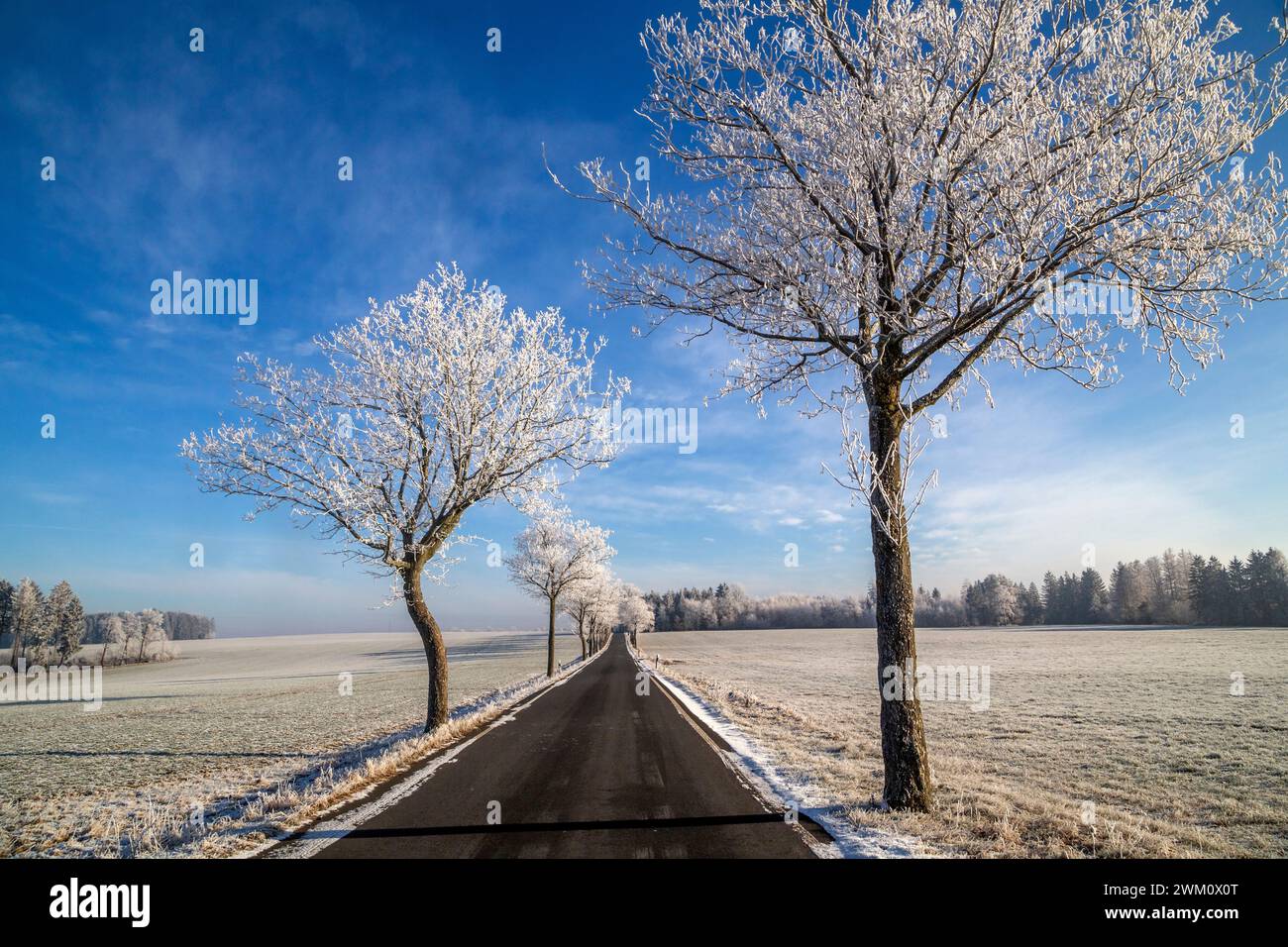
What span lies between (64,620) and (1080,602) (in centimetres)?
17212

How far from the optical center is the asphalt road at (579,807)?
5.68 m

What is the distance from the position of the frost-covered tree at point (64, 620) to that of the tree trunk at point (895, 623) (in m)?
108

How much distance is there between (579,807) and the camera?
7.29 metres

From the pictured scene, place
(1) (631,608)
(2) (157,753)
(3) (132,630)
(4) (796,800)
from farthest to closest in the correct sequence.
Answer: (1) (631,608) → (3) (132,630) → (2) (157,753) → (4) (796,800)

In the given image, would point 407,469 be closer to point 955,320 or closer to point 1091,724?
point 955,320

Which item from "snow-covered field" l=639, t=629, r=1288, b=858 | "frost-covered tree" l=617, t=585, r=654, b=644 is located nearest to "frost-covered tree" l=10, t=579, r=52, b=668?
"frost-covered tree" l=617, t=585, r=654, b=644

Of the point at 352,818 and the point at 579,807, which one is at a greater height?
the point at 352,818

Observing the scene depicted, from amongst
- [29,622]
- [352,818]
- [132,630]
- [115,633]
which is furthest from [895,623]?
[115,633]

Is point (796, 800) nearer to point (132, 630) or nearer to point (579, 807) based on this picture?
point (579, 807)

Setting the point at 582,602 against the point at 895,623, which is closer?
the point at 895,623

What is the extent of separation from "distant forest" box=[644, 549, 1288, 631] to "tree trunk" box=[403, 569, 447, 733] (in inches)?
4137

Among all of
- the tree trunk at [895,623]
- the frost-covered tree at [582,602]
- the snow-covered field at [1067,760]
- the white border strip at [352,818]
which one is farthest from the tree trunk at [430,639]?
the frost-covered tree at [582,602]

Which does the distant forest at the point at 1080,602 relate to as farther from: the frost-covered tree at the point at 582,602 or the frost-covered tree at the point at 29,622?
the frost-covered tree at the point at 29,622

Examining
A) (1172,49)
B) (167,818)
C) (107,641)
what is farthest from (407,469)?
(107,641)
